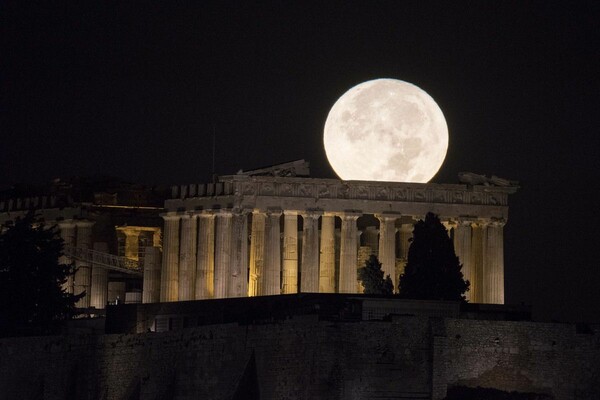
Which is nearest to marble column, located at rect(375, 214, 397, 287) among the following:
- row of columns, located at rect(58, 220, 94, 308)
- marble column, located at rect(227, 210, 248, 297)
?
marble column, located at rect(227, 210, 248, 297)

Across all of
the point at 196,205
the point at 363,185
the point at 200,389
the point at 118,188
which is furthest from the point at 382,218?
the point at 200,389

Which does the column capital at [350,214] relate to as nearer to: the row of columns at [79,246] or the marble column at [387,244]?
the marble column at [387,244]

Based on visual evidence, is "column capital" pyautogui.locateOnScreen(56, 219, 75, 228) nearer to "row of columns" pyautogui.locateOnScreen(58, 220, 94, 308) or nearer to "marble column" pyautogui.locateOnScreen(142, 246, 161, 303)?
"row of columns" pyautogui.locateOnScreen(58, 220, 94, 308)

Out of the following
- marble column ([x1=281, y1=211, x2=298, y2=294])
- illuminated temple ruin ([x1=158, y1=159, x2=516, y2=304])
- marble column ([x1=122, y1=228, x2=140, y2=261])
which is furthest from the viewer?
marble column ([x1=122, y1=228, x2=140, y2=261])

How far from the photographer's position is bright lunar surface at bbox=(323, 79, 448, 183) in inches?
5689

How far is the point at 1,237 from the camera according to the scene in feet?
431

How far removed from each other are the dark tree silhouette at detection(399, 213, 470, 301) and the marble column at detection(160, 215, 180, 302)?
83.5ft

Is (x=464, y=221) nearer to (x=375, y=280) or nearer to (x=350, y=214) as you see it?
(x=350, y=214)

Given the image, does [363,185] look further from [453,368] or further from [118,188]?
[453,368]

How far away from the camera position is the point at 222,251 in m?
143

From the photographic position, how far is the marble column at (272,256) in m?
141

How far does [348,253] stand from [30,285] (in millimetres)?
25448

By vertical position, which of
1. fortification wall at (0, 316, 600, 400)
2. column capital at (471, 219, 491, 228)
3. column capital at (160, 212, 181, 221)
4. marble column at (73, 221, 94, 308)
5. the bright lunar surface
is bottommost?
fortification wall at (0, 316, 600, 400)

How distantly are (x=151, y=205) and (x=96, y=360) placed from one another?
4174 cm
